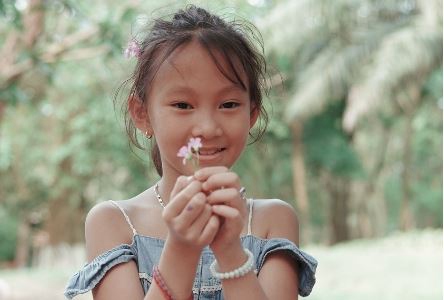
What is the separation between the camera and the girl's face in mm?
1402

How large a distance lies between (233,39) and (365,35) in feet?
40.4

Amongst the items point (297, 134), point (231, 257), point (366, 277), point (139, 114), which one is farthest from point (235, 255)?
point (297, 134)

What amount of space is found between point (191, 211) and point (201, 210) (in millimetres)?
17

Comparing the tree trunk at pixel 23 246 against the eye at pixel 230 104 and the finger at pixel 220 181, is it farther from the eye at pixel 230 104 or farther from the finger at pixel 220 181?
the finger at pixel 220 181

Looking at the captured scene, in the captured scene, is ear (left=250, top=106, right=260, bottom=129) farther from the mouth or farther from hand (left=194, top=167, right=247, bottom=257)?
hand (left=194, top=167, right=247, bottom=257)

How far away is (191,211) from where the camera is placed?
1204mm

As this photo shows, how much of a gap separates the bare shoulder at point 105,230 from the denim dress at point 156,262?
1 cm

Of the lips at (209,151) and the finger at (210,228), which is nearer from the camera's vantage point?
the finger at (210,228)

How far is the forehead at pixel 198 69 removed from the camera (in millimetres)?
1423

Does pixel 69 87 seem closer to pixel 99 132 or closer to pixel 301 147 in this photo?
pixel 99 132

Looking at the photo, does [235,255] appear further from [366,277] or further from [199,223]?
[366,277]

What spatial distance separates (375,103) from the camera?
43.1 feet

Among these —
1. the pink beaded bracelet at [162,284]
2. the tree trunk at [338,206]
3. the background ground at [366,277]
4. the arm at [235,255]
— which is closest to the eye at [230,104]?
the arm at [235,255]

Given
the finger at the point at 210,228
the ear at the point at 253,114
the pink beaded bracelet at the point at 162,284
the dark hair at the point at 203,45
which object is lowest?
the pink beaded bracelet at the point at 162,284
